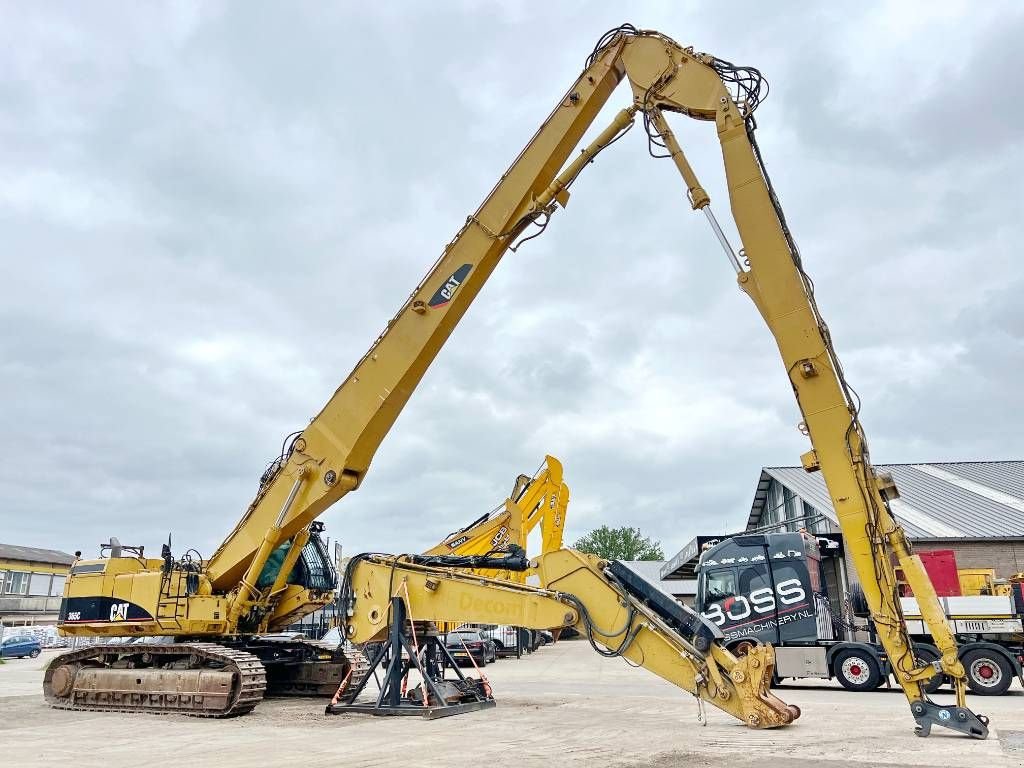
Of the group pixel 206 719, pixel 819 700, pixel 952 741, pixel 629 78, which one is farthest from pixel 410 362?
pixel 819 700

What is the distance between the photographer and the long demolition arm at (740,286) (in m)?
7.92

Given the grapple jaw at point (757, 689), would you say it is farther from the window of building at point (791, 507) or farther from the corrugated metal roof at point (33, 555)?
the corrugated metal roof at point (33, 555)

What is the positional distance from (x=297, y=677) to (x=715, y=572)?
8.83 metres

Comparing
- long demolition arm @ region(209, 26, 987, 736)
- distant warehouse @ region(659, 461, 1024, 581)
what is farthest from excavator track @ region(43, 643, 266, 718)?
distant warehouse @ region(659, 461, 1024, 581)

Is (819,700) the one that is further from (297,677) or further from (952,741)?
(297,677)

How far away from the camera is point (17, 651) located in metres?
33.1

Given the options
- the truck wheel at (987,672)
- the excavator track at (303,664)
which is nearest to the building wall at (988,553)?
the truck wheel at (987,672)

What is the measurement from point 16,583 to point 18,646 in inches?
817

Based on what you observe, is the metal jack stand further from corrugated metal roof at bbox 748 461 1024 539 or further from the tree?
the tree

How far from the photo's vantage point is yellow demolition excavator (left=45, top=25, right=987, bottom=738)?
8203 millimetres

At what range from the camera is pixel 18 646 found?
33.1 metres

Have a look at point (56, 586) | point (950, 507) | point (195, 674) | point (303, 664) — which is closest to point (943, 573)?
point (950, 507)

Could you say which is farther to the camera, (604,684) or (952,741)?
(604,684)

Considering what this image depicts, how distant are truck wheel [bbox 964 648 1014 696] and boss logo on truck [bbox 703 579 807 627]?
3156mm
